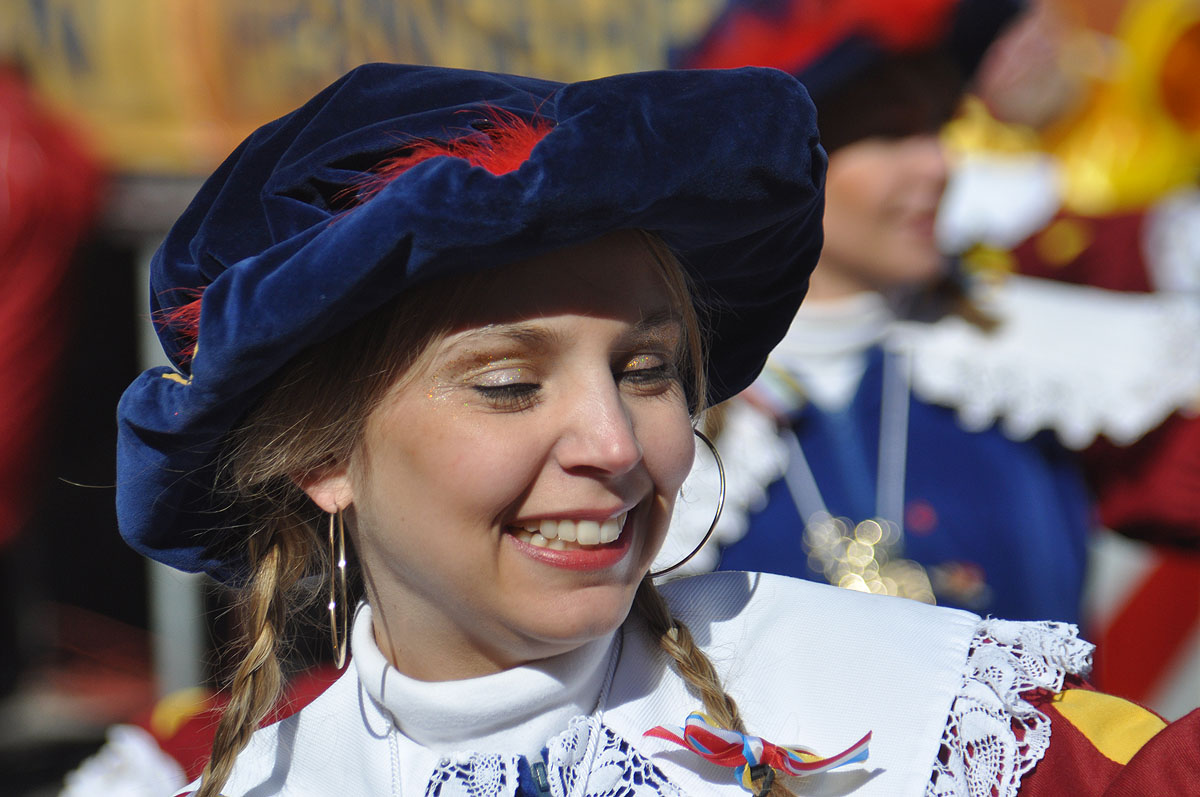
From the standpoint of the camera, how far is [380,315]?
1.26 m

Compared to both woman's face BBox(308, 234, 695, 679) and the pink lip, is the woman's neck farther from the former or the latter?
the pink lip

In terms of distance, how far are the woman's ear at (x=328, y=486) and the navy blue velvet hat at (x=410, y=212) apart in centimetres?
11

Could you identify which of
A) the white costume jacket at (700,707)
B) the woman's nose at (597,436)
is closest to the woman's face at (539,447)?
the woman's nose at (597,436)

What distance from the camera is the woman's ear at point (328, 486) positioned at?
1.38 metres

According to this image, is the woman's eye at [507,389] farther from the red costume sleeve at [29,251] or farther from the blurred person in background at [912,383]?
the red costume sleeve at [29,251]

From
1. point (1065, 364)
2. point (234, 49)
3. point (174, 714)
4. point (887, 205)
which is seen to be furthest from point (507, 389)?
point (234, 49)

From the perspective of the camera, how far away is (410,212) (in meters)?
1.08

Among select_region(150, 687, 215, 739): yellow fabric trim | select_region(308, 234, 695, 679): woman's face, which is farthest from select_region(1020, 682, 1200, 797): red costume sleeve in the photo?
select_region(150, 687, 215, 739): yellow fabric trim

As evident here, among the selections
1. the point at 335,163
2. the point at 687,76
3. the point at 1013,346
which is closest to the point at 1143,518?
the point at 1013,346

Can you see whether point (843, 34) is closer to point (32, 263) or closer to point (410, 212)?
point (410, 212)

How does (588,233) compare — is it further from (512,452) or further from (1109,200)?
(1109,200)

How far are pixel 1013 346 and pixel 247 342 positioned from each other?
2.01m

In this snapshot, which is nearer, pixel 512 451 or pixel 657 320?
pixel 512 451

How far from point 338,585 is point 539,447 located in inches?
19.1
